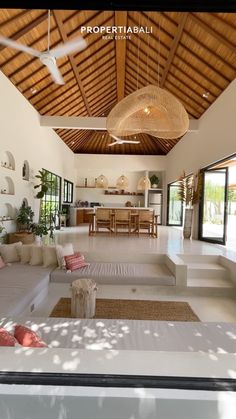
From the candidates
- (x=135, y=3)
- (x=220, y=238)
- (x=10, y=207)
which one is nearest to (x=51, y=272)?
(x=10, y=207)

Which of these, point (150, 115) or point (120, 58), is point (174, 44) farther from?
point (150, 115)

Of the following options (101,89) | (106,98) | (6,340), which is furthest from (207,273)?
(106,98)

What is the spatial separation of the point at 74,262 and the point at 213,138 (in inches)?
192

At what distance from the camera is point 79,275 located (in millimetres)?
5012

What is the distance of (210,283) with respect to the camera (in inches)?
195

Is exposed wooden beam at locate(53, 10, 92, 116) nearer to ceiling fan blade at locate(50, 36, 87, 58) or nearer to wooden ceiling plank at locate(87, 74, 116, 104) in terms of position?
wooden ceiling plank at locate(87, 74, 116, 104)

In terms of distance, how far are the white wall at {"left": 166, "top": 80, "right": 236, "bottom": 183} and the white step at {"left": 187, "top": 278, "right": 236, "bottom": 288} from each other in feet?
9.14

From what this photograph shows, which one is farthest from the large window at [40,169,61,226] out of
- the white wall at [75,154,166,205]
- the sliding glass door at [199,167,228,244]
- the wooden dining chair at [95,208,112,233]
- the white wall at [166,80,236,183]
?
the sliding glass door at [199,167,228,244]

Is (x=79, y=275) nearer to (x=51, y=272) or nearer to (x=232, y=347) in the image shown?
(x=51, y=272)

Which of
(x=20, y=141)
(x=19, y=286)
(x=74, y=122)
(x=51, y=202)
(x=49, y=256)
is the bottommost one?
(x=19, y=286)

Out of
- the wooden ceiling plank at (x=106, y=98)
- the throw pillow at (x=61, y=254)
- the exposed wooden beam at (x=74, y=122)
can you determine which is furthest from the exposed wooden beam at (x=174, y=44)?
the throw pillow at (x=61, y=254)

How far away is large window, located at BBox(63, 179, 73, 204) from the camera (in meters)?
12.5

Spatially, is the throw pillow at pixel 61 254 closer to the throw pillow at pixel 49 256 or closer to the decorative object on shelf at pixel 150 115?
the throw pillow at pixel 49 256

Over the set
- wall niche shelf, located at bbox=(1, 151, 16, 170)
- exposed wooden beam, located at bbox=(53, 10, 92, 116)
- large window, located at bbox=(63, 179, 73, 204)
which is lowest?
large window, located at bbox=(63, 179, 73, 204)
